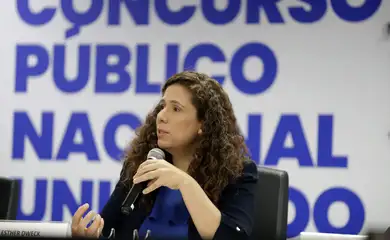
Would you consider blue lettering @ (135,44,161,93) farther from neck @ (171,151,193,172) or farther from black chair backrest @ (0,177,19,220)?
neck @ (171,151,193,172)

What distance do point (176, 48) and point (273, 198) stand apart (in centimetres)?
169

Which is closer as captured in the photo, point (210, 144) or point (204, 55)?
point (210, 144)

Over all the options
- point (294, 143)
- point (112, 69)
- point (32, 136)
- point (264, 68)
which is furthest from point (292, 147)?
point (32, 136)

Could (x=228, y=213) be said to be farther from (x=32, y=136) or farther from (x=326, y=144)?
(x=32, y=136)

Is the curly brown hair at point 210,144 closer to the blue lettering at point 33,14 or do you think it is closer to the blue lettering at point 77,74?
the blue lettering at point 77,74

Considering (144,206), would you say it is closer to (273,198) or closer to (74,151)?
(273,198)

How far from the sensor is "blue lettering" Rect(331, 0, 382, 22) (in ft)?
10.7

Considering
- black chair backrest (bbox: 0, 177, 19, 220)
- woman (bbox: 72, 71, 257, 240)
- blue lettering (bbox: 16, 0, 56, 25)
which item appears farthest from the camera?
blue lettering (bbox: 16, 0, 56, 25)

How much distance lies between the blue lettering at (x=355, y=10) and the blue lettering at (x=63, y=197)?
1.90 metres

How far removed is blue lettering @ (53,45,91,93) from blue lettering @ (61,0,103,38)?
0.40ft

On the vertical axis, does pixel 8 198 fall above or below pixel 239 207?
below

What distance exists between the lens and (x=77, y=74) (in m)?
3.63

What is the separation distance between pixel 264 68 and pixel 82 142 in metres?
1.27

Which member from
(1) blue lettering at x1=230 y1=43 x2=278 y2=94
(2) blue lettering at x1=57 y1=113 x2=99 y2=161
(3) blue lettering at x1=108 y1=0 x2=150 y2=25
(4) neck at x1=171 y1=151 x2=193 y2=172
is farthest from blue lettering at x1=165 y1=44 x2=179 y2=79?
(4) neck at x1=171 y1=151 x2=193 y2=172
